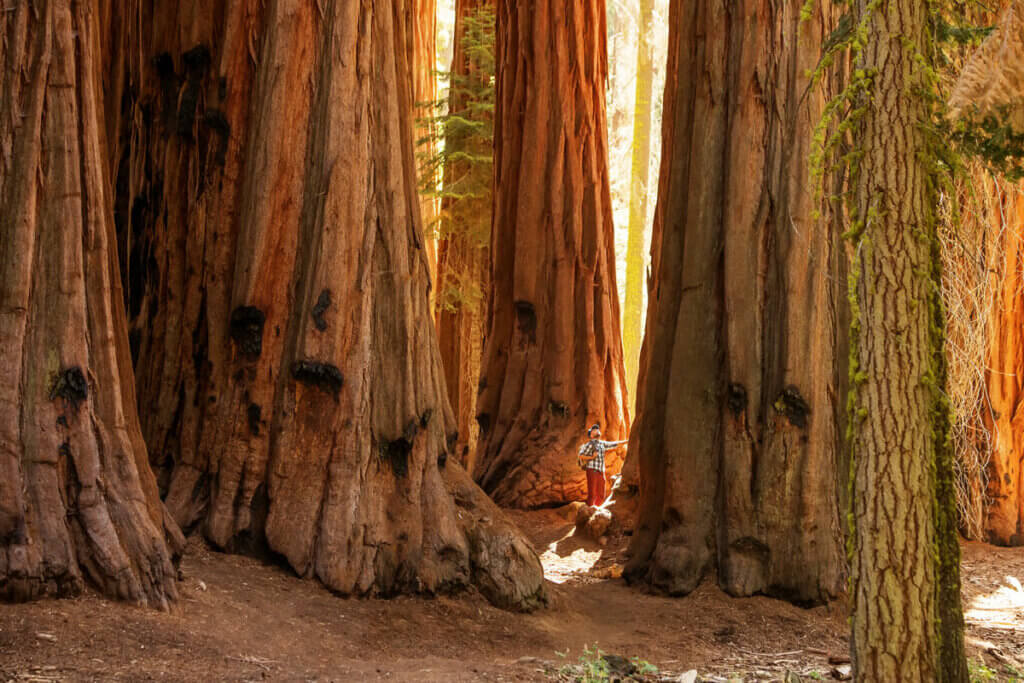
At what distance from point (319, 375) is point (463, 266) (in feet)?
28.1

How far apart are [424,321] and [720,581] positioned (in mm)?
2906

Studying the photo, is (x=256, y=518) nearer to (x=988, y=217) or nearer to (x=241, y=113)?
(x=241, y=113)

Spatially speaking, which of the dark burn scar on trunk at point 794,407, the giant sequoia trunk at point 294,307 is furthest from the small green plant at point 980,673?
the giant sequoia trunk at point 294,307

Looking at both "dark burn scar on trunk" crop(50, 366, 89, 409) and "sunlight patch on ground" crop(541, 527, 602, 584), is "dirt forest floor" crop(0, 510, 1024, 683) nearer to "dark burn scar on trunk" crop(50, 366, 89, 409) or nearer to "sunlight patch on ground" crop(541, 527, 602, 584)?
"sunlight patch on ground" crop(541, 527, 602, 584)

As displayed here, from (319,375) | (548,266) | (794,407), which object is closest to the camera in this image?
(319,375)

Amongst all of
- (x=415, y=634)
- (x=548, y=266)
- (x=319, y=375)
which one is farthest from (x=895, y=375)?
(x=548, y=266)

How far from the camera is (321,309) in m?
6.85

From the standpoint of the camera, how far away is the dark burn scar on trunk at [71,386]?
538 centimetres

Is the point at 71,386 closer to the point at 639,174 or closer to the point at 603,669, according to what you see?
the point at 603,669

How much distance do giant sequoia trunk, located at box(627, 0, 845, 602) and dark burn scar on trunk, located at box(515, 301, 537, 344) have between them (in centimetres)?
376

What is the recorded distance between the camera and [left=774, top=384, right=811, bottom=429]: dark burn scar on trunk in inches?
309

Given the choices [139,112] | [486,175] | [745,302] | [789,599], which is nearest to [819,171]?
[745,302]

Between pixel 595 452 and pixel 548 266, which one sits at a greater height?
pixel 548 266

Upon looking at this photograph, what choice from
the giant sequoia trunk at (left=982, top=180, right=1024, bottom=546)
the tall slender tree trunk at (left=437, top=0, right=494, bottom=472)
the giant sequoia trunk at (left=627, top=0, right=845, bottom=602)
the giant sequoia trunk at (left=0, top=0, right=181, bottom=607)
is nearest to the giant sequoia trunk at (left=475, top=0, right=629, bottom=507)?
the tall slender tree trunk at (left=437, top=0, right=494, bottom=472)
